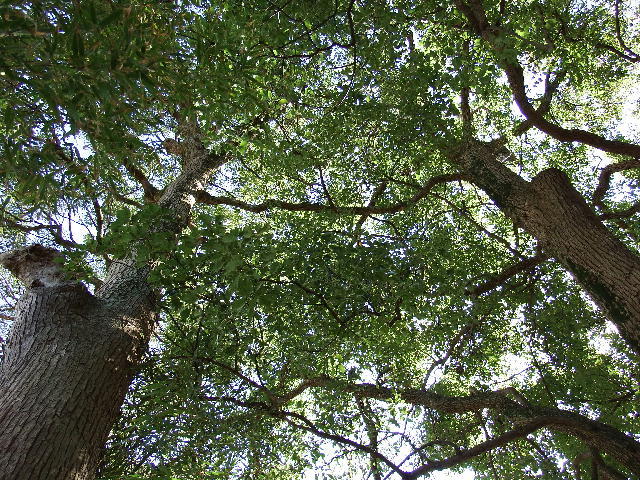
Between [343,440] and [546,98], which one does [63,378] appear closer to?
[343,440]

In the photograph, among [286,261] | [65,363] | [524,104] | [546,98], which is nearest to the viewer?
[65,363]

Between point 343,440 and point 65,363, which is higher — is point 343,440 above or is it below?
above

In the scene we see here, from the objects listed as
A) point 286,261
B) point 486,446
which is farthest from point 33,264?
point 486,446

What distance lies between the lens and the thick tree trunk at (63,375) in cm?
306

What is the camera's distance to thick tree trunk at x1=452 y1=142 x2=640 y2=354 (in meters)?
4.07

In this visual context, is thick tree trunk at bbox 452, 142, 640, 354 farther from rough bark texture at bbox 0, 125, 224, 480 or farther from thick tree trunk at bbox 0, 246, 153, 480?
thick tree trunk at bbox 0, 246, 153, 480

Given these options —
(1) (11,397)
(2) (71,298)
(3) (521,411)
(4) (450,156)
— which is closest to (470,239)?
(4) (450,156)

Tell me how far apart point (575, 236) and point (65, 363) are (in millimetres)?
4921

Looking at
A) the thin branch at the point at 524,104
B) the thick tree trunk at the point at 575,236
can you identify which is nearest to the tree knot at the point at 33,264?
the thick tree trunk at the point at 575,236

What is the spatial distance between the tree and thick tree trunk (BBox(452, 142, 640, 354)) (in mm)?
24

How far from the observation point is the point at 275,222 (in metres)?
7.91

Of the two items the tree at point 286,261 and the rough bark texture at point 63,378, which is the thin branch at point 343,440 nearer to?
the tree at point 286,261

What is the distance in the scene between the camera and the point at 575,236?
4617 millimetres

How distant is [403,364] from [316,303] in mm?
2442
